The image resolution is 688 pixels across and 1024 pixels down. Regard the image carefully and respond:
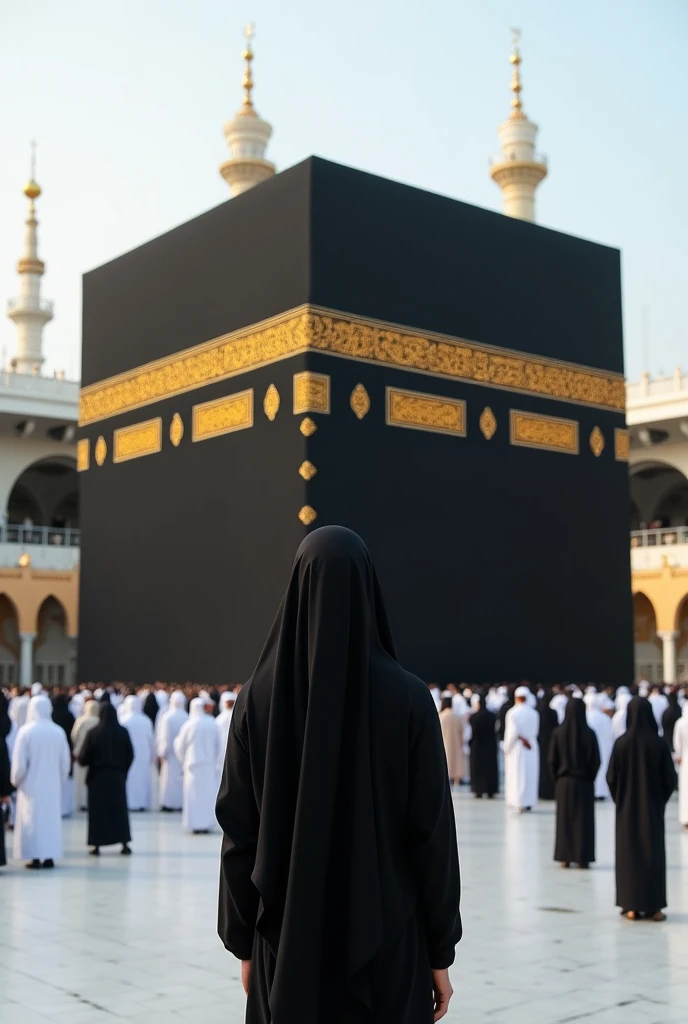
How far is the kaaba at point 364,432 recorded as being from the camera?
467 inches

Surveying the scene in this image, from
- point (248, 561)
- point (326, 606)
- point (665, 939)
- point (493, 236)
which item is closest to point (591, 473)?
point (493, 236)

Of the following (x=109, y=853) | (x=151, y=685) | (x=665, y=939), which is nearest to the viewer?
(x=665, y=939)

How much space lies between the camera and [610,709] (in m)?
9.82

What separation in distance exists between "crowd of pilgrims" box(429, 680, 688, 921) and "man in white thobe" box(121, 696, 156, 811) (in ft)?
7.80

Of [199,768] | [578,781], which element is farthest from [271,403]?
[578,781]

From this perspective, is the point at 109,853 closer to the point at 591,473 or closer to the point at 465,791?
the point at 465,791

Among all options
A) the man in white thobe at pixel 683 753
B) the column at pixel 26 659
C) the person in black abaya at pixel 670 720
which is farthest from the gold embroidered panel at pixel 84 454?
the man in white thobe at pixel 683 753

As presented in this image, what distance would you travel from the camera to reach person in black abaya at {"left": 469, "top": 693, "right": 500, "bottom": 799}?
31.0 ft

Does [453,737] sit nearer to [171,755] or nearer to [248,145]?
[171,755]

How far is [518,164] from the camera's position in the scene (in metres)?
20.3

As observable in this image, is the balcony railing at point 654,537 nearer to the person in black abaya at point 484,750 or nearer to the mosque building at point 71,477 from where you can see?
the mosque building at point 71,477

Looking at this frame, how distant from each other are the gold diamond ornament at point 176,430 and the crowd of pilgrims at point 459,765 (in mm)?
3106

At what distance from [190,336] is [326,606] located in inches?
472

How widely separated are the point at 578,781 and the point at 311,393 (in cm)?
634
